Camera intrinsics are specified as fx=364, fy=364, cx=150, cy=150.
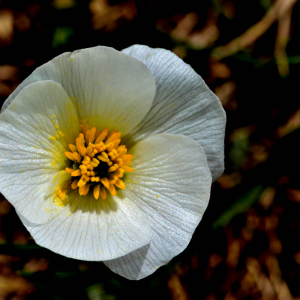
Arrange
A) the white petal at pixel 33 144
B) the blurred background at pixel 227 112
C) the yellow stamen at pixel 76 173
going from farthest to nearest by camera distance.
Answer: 1. the blurred background at pixel 227 112
2. the yellow stamen at pixel 76 173
3. the white petal at pixel 33 144

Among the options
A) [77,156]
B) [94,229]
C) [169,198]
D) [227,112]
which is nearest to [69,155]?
[77,156]

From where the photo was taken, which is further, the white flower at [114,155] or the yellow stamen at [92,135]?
the yellow stamen at [92,135]

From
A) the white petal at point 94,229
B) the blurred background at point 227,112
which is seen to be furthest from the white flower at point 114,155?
Result: the blurred background at point 227,112

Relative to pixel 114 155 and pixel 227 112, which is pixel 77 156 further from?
pixel 227 112

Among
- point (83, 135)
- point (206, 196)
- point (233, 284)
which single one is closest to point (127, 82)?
point (83, 135)

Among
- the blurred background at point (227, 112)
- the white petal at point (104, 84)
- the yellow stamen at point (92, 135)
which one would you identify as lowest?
the blurred background at point (227, 112)

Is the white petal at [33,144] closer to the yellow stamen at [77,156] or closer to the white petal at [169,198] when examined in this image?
the yellow stamen at [77,156]

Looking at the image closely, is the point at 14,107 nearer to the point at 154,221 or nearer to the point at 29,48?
the point at 154,221
